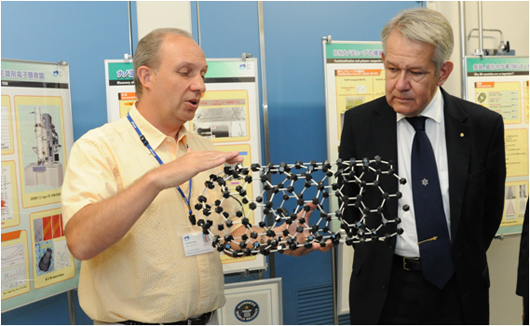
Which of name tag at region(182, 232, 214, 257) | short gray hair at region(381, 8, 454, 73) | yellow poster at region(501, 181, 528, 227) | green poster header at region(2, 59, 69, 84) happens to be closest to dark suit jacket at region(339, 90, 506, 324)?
short gray hair at region(381, 8, 454, 73)

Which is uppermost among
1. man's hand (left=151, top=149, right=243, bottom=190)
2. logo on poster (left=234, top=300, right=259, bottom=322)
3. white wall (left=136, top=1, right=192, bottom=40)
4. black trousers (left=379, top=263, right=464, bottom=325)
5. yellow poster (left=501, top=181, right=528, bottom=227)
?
white wall (left=136, top=1, right=192, bottom=40)

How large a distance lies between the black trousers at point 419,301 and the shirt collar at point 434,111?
0.74 meters

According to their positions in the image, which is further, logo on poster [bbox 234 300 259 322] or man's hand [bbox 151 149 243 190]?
logo on poster [bbox 234 300 259 322]

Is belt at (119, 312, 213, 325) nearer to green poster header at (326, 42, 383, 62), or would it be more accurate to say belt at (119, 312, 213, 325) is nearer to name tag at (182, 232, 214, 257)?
name tag at (182, 232, 214, 257)

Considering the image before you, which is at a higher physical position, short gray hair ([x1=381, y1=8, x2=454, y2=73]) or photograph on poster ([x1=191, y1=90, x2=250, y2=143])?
short gray hair ([x1=381, y1=8, x2=454, y2=73])

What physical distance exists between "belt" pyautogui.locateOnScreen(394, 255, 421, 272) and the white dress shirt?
0.02 meters

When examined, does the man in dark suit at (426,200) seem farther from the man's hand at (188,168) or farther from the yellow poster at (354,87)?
the yellow poster at (354,87)

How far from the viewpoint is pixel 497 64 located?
3730 millimetres

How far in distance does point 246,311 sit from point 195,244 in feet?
5.87

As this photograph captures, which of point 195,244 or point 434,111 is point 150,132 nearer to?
point 195,244

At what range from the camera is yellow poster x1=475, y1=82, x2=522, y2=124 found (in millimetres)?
3725

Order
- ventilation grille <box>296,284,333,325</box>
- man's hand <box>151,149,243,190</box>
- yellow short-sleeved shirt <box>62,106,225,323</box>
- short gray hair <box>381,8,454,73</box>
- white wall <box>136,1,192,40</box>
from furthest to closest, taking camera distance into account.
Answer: ventilation grille <box>296,284,333,325</box> → white wall <box>136,1,192,40</box> → short gray hair <box>381,8,454,73</box> → yellow short-sleeved shirt <box>62,106,225,323</box> → man's hand <box>151,149,243,190</box>

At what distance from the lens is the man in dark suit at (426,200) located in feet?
6.59

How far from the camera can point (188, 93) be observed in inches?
72.9
